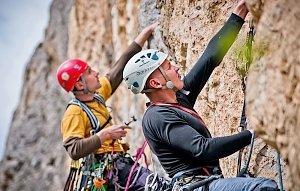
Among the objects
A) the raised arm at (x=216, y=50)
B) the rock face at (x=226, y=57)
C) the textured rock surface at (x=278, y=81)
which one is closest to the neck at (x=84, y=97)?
the rock face at (x=226, y=57)

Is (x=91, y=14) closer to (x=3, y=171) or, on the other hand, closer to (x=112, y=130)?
(x=3, y=171)

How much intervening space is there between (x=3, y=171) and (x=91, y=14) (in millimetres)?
7915

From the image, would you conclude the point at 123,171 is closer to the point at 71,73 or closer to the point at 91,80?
the point at 91,80

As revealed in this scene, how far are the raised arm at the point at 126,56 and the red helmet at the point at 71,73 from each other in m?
0.72

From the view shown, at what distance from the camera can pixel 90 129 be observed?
21.1 feet

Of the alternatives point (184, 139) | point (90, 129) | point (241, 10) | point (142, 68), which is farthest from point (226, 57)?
point (184, 139)

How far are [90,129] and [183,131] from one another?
7.79 ft

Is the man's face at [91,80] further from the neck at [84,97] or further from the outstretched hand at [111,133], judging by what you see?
the outstretched hand at [111,133]

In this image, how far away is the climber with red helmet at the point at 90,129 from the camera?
20.1 ft

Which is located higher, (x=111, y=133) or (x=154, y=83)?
(x=154, y=83)

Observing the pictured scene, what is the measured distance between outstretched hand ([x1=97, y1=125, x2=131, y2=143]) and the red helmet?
0.87m

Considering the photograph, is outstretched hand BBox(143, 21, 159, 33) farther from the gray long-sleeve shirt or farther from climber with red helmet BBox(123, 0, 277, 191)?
the gray long-sleeve shirt

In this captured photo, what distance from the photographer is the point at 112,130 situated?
242 inches

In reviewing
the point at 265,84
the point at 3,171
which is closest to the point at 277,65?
the point at 265,84
